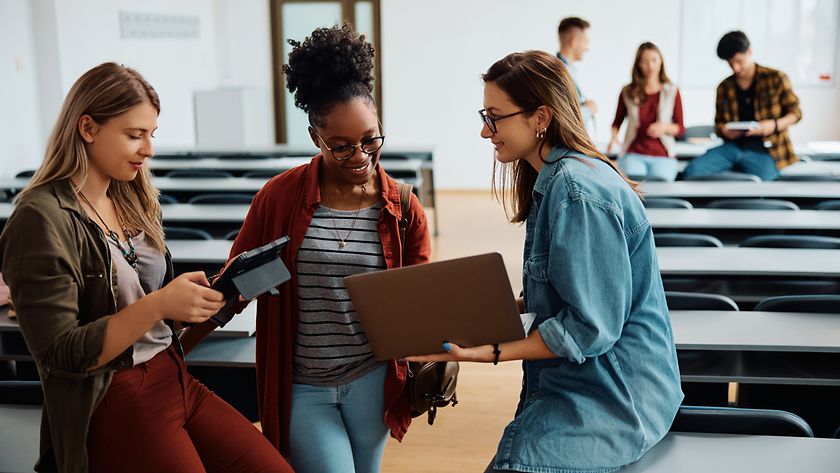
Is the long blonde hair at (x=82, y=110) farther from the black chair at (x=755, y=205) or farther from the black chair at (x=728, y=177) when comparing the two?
the black chair at (x=728, y=177)

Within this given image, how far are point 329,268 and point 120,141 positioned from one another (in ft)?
1.66

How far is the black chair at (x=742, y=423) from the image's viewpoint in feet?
6.26

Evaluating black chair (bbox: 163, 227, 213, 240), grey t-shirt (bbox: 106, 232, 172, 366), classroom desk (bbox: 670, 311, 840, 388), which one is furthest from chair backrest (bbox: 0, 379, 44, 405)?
black chair (bbox: 163, 227, 213, 240)

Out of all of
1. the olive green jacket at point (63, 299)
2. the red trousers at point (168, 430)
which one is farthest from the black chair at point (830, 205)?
the olive green jacket at point (63, 299)

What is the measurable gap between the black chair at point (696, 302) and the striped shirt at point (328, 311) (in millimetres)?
1481

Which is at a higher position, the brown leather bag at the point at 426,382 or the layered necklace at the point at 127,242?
the layered necklace at the point at 127,242

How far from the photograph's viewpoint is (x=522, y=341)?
1.63 m

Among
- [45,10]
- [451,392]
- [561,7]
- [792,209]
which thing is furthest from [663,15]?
[451,392]

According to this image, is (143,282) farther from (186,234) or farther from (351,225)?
(186,234)

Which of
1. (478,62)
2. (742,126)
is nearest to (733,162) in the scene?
(742,126)

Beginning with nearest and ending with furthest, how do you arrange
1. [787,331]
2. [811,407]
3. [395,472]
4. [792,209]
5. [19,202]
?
[19,202] < [787,331] < [811,407] < [395,472] < [792,209]

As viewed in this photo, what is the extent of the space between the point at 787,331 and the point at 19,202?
2269 millimetres

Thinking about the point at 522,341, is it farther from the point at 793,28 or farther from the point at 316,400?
the point at 793,28

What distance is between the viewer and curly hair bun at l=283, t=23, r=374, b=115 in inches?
69.4
